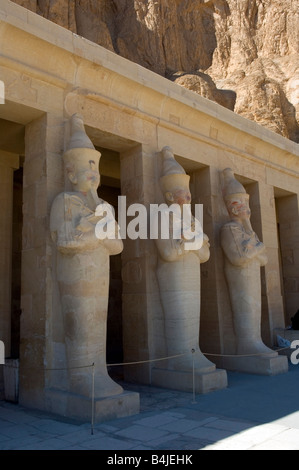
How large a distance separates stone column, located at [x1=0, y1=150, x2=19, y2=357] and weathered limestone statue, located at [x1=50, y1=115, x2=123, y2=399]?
6.50 feet

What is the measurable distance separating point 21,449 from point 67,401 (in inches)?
43.7

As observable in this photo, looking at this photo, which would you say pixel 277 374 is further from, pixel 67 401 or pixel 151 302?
pixel 67 401

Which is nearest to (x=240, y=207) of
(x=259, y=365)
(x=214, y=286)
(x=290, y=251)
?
(x=214, y=286)

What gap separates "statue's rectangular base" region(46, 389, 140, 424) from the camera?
441 centimetres

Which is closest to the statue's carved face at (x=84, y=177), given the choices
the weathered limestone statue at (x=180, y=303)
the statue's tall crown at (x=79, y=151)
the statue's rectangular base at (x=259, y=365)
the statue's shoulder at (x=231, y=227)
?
the statue's tall crown at (x=79, y=151)

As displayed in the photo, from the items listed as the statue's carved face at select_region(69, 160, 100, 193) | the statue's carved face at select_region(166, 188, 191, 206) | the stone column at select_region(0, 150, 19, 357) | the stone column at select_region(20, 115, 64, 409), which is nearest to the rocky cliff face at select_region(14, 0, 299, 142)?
the statue's carved face at select_region(166, 188, 191, 206)

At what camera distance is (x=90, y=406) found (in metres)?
4.42

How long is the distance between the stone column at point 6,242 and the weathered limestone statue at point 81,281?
198 centimetres

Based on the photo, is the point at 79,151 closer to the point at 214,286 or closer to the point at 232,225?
the point at 232,225

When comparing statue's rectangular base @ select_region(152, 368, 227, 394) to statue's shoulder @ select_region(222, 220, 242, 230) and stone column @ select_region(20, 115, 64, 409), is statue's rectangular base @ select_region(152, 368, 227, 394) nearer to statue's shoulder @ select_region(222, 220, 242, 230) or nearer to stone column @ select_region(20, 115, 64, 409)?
stone column @ select_region(20, 115, 64, 409)

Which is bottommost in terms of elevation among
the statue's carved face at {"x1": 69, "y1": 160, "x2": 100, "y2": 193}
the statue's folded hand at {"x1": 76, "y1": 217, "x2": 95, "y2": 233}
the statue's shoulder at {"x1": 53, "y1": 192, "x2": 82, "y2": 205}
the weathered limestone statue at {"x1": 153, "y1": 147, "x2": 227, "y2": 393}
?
the weathered limestone statue at {"x1": 153, "y1": 147, "x2": 227, "y2": 393}

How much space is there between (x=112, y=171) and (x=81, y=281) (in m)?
4.06
